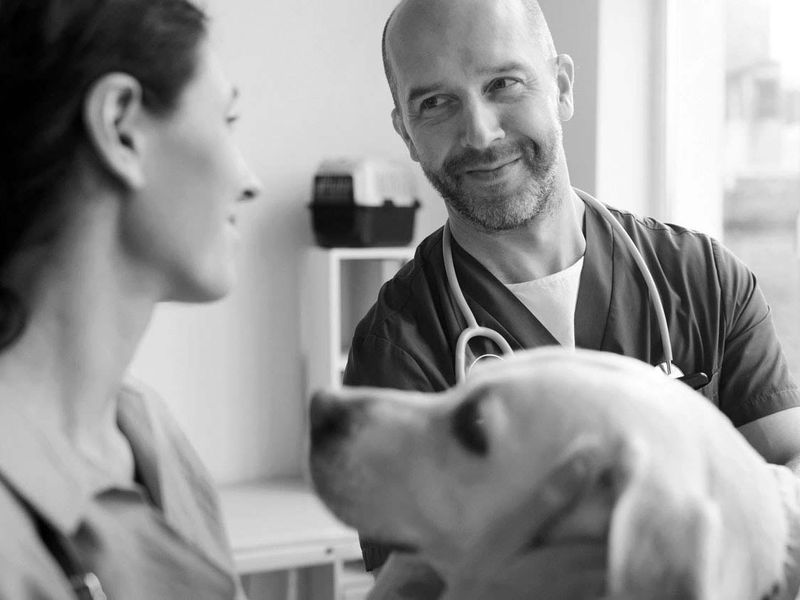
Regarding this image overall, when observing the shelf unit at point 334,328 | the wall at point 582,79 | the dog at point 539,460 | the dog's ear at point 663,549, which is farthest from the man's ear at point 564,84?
the shelf unit at point 334,328

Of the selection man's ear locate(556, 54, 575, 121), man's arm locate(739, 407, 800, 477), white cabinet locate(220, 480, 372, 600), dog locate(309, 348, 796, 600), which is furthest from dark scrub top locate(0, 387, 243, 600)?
white cabinet locate(220, 480, 372, 600)

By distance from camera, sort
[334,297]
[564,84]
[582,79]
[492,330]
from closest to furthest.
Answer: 1. [492,330]
2. [564,84]
3. [582,79]
4. [334,297]

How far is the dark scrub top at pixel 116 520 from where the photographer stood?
2.09ft

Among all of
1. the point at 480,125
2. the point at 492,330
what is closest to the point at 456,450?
the point at 492,330

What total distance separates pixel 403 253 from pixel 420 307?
161 cm

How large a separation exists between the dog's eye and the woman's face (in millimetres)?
190

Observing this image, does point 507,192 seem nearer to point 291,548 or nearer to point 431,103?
point 431,103

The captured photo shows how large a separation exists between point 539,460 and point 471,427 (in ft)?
0.17

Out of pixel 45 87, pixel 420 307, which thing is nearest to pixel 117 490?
pixel 45 87

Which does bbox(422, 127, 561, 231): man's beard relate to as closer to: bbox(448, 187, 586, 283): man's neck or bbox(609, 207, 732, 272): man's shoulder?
bbox(448, 187, 586, 283): man's neck

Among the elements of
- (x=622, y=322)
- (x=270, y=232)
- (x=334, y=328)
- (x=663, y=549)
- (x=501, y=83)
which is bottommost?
(x=334, y=328)

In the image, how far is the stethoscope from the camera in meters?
1.23

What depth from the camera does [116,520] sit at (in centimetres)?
70

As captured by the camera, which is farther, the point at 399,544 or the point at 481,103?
the point at 481,103
